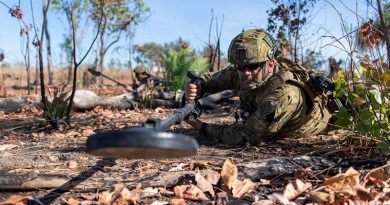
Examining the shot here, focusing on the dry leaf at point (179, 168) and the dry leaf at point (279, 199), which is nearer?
A: the dry leaf at point (279, 199)

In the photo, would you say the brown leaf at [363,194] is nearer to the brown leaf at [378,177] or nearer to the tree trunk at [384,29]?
the brown leaf at [378,177]

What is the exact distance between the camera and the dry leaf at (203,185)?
6.89 ft

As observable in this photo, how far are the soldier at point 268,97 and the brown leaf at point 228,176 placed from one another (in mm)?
983

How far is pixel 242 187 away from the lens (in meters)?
2.08

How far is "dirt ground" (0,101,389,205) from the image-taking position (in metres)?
2.09

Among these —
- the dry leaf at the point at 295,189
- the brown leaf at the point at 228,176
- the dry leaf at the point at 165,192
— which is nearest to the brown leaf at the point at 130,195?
the dry leaf at the point at 165,192

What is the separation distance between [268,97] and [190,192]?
1.28m

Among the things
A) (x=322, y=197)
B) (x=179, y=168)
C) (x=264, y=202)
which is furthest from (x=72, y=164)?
(x=322, y=197)

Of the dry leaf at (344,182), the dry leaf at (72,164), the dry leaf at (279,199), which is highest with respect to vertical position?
the dry leaf at (344,182)

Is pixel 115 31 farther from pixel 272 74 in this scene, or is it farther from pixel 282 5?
pixel 272 74

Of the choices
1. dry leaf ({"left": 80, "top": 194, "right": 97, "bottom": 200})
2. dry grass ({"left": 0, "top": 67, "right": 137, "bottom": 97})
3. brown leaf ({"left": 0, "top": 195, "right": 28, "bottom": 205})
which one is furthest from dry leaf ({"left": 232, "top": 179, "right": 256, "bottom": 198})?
dry grass ({"left": 0, "top": 67, "right": 137, "bottom": 97})

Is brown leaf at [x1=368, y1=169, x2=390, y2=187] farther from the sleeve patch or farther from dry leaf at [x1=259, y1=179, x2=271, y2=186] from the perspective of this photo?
the sleeve patch

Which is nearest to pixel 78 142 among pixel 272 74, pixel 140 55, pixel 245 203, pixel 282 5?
pixel 272 74

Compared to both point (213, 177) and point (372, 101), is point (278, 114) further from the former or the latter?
point (213, 177)
